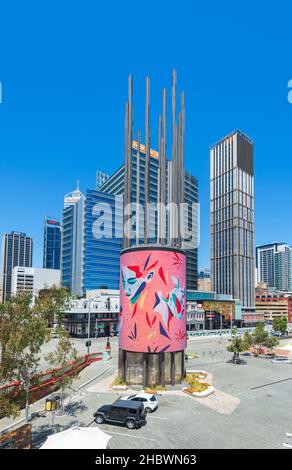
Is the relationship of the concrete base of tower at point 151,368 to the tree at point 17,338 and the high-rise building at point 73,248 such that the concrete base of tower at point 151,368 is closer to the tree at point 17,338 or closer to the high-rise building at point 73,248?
the tree at point 17,338

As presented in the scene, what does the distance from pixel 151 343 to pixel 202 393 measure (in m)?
6.49

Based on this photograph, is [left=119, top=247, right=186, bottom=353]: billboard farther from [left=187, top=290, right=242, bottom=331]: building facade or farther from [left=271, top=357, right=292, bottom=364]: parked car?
[left=187, top=290, right=242, bottom=331]: building facade

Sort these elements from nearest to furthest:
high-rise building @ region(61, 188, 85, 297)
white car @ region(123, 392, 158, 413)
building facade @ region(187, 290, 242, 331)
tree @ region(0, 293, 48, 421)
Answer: tree @ region(0, 293, 48, 421) < white car @ region(123, 392, 158, 413) < building facade @ region(187, 290, 242, 331) < high-rise building @ region(61, 188, 85, 297)

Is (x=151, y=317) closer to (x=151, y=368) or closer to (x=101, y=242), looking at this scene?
(x=151, y=368)

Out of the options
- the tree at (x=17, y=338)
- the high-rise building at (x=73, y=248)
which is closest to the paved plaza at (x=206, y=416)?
the tree at (x=17, y=338)

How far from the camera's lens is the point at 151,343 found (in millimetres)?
35094

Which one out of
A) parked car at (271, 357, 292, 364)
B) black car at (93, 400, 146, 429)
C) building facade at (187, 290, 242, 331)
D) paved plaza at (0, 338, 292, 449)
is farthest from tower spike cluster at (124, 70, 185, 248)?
building facade at (187, 290, 242, 331)

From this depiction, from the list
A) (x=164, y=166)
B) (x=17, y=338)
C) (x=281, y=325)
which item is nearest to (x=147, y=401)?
(x=17, y=338)

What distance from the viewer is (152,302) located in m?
35.2

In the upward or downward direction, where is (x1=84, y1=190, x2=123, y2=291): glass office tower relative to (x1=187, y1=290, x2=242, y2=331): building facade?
upward

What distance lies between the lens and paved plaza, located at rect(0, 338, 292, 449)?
21.9 m

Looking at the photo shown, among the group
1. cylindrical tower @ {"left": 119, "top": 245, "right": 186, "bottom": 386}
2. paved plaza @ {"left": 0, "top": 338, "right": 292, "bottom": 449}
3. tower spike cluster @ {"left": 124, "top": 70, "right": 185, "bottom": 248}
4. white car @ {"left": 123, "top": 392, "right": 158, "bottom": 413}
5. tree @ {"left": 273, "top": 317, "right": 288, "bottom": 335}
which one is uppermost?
tower spike cluster @ {"left": 124, "top": 70, "right": 185, "bottom": 248}

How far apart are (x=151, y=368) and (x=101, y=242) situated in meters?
140
